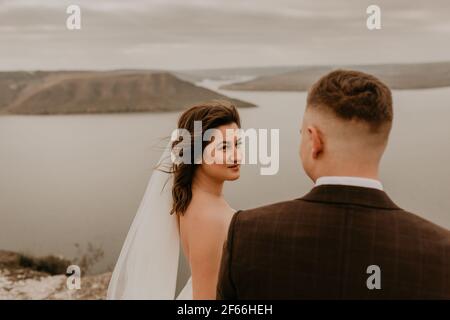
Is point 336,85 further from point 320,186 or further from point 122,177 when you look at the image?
point 122,177

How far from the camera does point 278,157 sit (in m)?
3.12

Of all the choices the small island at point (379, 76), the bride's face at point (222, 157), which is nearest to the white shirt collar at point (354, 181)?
the bride's face at point (222, 157)

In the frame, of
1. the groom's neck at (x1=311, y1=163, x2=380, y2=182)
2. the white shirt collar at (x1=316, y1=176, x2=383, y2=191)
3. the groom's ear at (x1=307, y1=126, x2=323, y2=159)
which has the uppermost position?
the groom's ear at (x1=307, y1=126, x2=323, y2=159)

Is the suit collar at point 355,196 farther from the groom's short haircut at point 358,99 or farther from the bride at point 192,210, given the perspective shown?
the bride at point 192,210

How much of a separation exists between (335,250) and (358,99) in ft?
1.09

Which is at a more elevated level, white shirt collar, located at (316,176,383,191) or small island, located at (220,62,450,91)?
small island, located at (220,62,450,91)

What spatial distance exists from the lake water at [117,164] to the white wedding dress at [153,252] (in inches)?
38.2

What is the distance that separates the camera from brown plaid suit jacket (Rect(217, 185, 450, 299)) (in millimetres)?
1049

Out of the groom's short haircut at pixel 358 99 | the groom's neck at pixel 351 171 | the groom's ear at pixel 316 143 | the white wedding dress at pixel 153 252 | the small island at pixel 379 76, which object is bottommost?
the white wedding dress at pixel 153 252

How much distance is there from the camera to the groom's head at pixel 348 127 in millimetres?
1132

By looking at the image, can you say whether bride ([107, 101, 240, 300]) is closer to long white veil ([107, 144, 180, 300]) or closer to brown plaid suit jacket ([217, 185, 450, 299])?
long white veil ([107, 144, 180, 300])

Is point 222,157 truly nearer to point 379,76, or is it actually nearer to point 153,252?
point 153,252

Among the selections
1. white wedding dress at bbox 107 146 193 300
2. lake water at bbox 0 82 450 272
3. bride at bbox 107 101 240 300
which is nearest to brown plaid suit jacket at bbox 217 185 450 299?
bride at bbox 107 101 240 300
